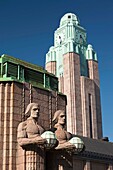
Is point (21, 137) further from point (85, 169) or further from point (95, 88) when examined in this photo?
point (95, 88)

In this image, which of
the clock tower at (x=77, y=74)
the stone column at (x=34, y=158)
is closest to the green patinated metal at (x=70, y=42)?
the clock tower at (x=77, y=74)

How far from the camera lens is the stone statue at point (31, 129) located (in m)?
15.7

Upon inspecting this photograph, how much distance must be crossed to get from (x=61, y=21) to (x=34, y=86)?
110842 millimetres

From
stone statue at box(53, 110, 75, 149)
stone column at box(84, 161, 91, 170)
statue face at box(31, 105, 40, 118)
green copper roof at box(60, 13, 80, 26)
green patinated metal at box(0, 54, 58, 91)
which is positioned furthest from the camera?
green copper roof at box(60, 13, 80, 26)

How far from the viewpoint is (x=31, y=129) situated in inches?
635

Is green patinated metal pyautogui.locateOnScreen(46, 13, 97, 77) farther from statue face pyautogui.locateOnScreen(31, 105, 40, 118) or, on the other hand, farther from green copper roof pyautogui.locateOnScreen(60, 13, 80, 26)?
statue face pyautogui.locateOnScreen(31, 105, 40, 118)

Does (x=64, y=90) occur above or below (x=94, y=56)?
below

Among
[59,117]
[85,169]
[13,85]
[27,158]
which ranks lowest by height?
[85,169]

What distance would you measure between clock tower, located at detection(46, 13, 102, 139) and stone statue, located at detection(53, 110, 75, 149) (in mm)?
87432

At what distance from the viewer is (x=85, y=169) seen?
65.0m

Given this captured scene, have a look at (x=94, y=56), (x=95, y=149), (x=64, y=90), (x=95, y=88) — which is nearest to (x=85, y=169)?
(x=95, y=149)

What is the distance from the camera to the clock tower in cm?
10800

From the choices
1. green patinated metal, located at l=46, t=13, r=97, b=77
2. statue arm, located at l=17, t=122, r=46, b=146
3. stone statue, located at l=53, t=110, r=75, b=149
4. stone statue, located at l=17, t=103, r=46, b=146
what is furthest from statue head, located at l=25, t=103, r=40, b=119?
green patinated metal, located at l=46, t=13, r=97, b=77

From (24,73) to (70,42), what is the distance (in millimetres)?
97957
